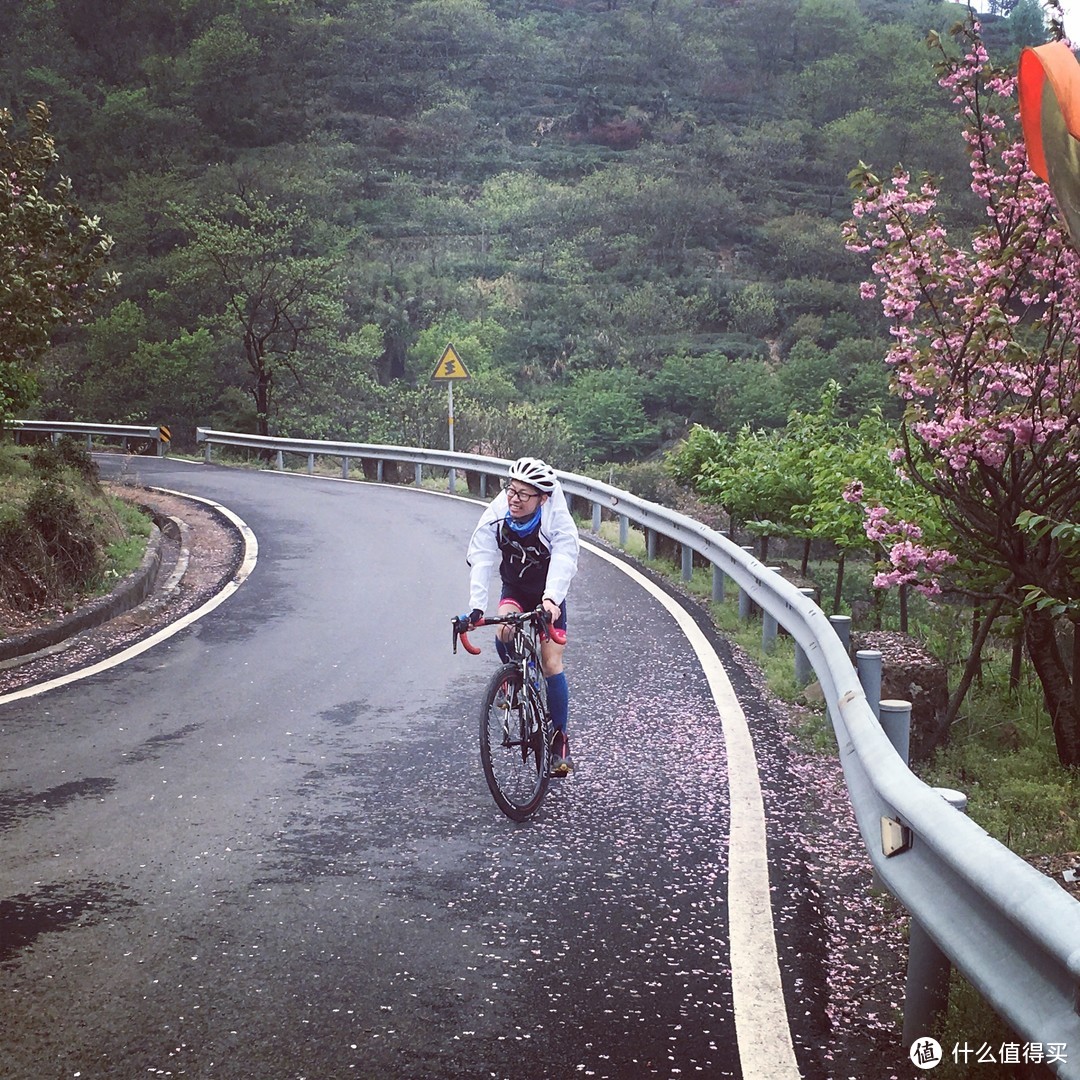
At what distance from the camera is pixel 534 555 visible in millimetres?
6547

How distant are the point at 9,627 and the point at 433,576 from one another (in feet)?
15.2

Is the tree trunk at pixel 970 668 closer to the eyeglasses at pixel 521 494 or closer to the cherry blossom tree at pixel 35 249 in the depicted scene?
the eyeglasses at pixel 521 494

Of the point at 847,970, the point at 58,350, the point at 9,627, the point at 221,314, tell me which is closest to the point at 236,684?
the point at 9,627

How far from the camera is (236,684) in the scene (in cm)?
900

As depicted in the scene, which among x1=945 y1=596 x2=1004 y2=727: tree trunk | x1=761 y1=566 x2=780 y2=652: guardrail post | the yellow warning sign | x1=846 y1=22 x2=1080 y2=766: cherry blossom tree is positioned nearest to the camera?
x1=945 y1=596 x2=1004 y2=727: tree trunk

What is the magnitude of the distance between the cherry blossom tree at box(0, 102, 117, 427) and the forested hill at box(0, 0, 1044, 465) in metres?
19.2

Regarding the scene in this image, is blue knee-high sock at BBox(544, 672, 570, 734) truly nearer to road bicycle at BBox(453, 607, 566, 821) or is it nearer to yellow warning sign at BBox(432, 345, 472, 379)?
road bicycle at BBox(453, 607, 566, 821)

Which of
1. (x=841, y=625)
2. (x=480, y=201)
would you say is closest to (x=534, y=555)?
(x=841, y=625)

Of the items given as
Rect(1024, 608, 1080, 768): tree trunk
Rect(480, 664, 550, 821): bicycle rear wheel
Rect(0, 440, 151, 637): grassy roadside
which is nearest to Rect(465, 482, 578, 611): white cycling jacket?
Rect(480, 664, 550, 821): bicycle rear wheel

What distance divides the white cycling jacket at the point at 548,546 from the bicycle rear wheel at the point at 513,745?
1.44 ft

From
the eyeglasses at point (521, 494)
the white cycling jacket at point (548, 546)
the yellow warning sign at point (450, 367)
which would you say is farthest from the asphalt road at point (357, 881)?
the yellow warning sign at point (450, 367)

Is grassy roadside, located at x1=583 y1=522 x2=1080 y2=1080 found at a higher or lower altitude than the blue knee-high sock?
lower

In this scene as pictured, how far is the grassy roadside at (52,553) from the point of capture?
11266 millimetres

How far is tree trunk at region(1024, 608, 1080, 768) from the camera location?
8.16 m
